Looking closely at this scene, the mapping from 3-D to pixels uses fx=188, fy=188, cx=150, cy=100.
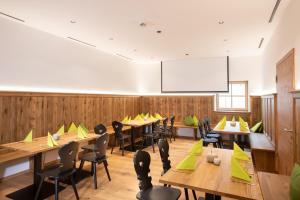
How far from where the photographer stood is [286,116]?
9.80 feet

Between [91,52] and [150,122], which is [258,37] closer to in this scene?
[150,122]

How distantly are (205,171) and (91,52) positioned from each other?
5070 millimetres

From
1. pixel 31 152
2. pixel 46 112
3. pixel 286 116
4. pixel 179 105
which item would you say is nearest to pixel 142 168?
pixel 31 152

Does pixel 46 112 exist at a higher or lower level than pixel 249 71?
lower

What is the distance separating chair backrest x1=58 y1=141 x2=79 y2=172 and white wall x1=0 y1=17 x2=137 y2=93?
7.03 ft

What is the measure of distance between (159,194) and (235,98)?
604 centimetres

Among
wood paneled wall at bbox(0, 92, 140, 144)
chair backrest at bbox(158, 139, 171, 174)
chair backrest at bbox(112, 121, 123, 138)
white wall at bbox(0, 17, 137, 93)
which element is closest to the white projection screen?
white wall at bbox(0, 17, 137, 93)

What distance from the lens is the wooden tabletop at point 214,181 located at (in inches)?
60.4

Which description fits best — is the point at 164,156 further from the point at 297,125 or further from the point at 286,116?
the point at 286,116

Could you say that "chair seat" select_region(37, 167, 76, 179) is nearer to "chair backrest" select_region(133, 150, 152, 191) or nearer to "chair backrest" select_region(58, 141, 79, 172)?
"chair backrest" select_region(58, 141, 79, 172)

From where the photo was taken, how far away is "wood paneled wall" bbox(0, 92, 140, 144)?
3641mm

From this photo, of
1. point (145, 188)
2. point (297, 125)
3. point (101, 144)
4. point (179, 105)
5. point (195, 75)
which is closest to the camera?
point (145, 188)

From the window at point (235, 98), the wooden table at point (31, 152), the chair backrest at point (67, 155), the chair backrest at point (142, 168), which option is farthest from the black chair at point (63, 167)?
the window at point (235, 98)

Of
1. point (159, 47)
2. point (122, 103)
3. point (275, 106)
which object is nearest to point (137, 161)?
point (275, 106)
